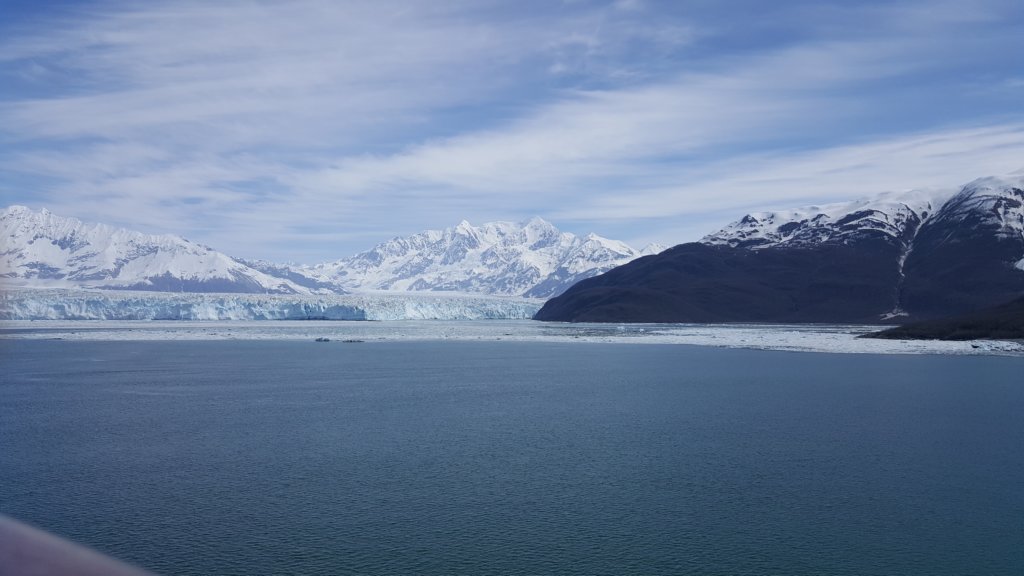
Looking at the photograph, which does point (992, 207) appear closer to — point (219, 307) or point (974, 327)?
point (974, 327)

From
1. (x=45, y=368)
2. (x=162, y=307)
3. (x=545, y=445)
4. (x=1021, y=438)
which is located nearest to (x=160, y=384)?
(x=45, y=368)

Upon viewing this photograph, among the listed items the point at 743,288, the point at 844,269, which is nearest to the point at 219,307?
the point at 743,288

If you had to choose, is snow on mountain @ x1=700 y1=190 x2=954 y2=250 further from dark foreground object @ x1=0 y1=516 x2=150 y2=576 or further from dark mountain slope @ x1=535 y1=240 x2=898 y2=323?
dark foreground object @ x1=0 y1=516 x2=150 y2=576

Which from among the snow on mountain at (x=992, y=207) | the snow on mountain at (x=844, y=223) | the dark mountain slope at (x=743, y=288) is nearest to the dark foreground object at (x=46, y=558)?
the dark mountain slope at (x=743, y=288)

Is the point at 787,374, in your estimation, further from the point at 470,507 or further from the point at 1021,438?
the point at 470,507

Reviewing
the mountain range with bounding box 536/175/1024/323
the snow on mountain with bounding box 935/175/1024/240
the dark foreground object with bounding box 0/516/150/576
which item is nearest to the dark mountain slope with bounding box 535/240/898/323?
the mountain range with bounding box 536/175/1024/323

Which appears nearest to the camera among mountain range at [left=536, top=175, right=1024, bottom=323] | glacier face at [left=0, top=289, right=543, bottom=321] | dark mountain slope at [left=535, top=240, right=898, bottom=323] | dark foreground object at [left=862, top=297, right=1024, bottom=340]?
dark foreground object at [left=862, top=297, right=1024, bottom=340]

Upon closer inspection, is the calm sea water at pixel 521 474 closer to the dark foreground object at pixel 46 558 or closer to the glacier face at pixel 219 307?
the dark foreground object at pixel 46 558
